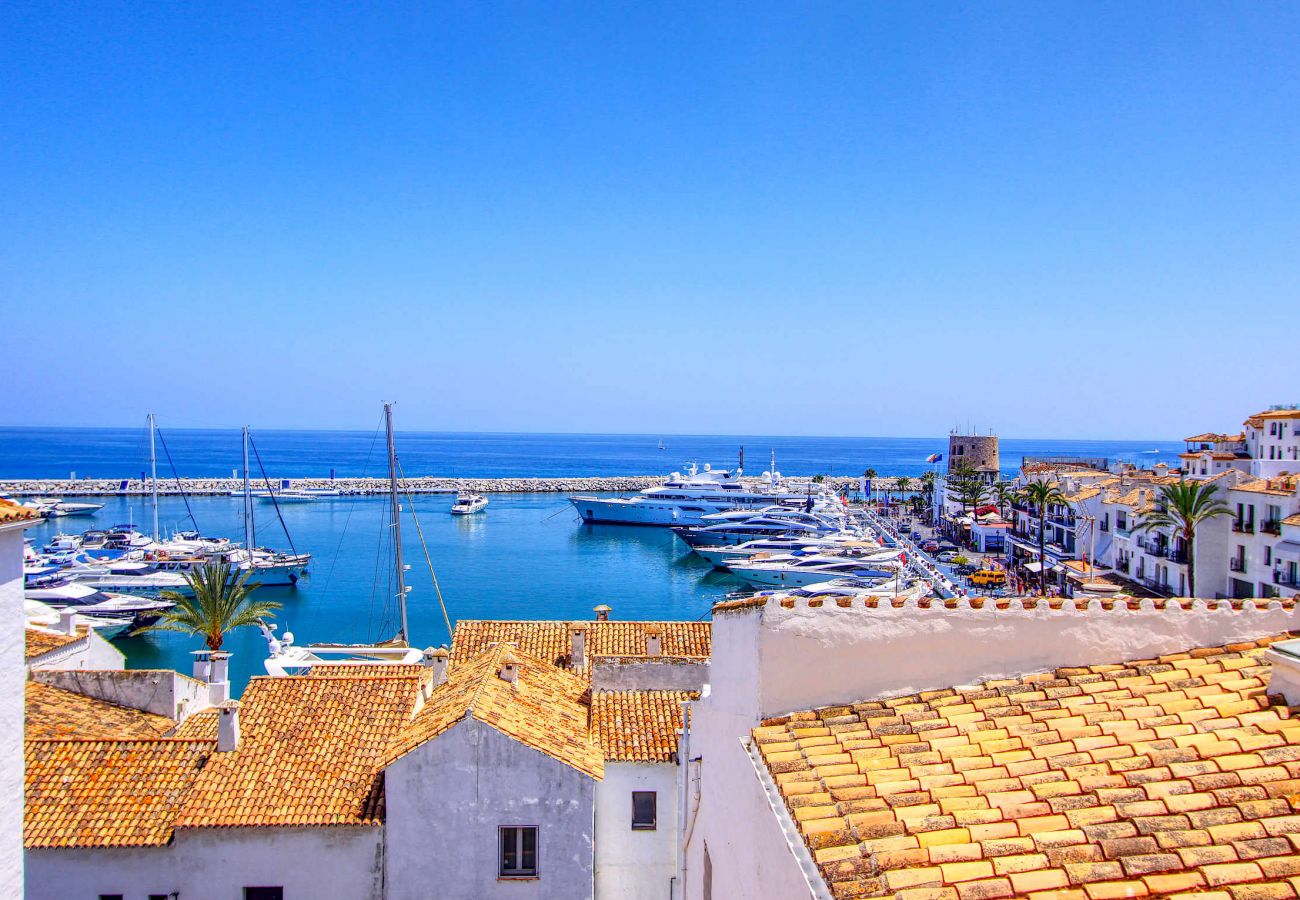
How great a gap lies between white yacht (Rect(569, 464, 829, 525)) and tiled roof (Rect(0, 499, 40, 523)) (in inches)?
2852

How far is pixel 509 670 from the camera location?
44.7 feet

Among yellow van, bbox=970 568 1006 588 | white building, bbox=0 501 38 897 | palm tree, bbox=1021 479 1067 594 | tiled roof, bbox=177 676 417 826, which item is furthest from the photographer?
palm tree, bbox=1021 479 1067 594

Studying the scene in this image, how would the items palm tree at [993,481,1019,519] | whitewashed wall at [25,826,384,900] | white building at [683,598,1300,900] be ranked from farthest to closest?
palm tree at [993,481,1019,519] → whitewashed wall at [25,826,384,900] → white building at [683,598,1300,900]

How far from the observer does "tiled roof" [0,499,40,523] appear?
24.1ft

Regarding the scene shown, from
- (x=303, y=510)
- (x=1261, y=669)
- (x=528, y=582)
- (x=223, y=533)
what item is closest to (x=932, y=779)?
(x=1261, y=669)

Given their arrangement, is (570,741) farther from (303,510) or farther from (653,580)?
(303,510)

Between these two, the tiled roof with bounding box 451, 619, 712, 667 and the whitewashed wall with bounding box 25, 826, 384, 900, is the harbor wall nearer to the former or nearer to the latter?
the tiled roof with bounding box 451, 619, 712, 667

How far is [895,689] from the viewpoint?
6.42 meters

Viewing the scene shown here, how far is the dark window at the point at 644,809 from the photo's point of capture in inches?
513

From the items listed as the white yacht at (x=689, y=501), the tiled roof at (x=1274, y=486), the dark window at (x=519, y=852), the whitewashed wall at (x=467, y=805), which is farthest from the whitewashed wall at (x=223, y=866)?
the white yacht at (x=689, y=501)

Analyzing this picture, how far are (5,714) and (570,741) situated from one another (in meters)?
6.79

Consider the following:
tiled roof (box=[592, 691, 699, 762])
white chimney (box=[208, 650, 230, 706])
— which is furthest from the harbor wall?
tiled roof (box=[592, 691, 699, 762])

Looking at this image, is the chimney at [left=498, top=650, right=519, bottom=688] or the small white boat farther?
the small white boat

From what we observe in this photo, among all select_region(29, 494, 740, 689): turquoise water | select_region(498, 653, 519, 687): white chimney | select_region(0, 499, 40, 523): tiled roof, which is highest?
select_region(0, 499, 40, 523): tiled roof
